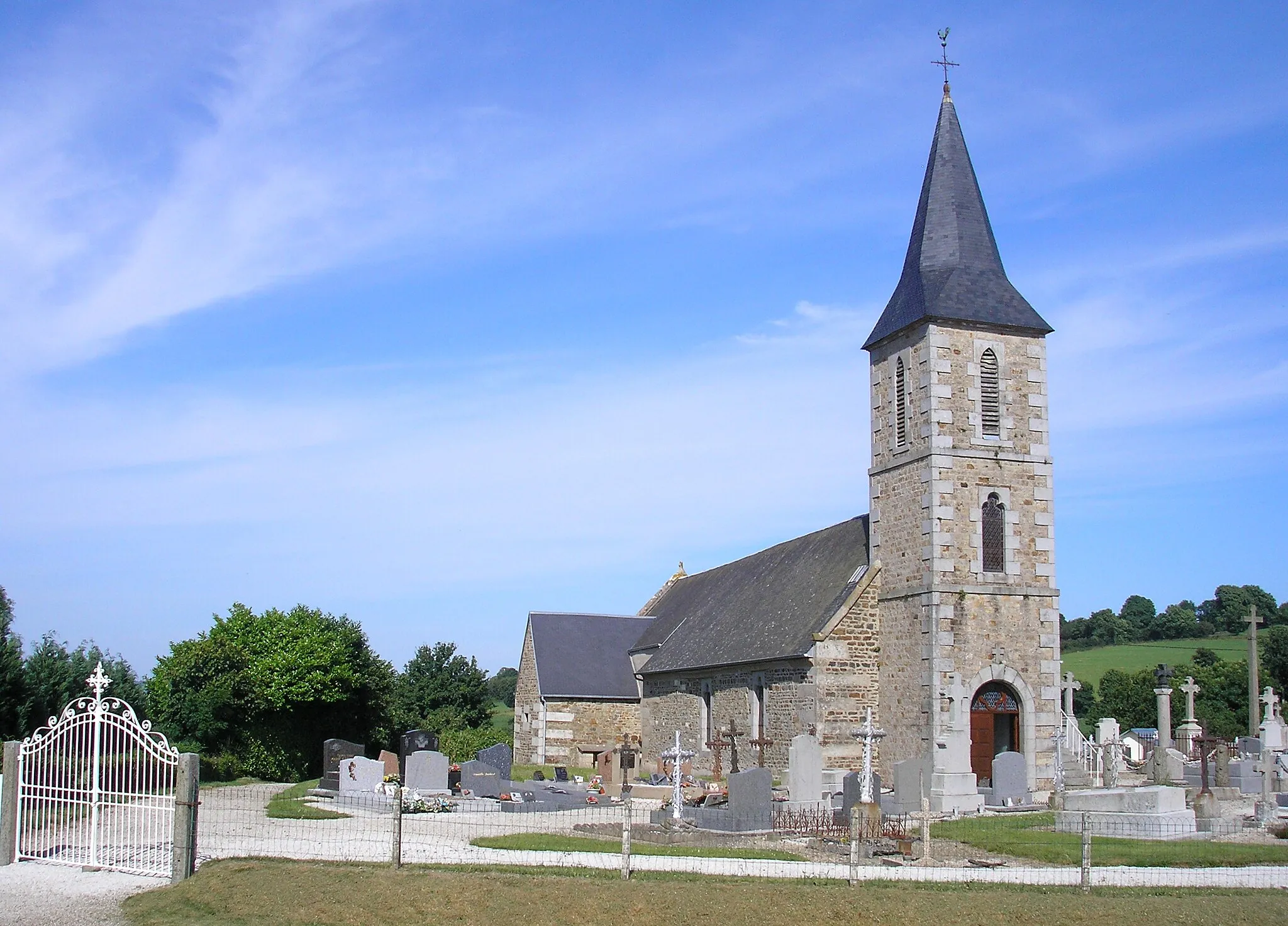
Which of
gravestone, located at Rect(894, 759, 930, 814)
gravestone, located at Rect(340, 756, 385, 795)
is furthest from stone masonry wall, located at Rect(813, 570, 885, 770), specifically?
gravestone, located at Rect(340, 756, 385, 795)

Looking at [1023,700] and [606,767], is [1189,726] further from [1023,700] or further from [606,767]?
[606,767]

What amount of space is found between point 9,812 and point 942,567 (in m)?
17.9

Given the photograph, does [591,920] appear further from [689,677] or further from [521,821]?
[689,677]

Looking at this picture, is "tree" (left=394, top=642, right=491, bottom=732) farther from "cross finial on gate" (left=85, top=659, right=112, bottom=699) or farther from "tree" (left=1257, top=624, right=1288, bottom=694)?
"tree" (left=1257, top=624, right=1288, bottom=694)

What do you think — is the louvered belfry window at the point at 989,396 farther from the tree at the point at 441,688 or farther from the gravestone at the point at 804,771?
the tree at the point at 441,688

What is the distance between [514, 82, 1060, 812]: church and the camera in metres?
25.3

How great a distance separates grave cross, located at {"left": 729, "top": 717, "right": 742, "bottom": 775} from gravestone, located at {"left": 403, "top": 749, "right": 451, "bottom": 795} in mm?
7506

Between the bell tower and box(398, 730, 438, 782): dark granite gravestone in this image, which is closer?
the bell tower

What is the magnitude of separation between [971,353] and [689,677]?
13.1m

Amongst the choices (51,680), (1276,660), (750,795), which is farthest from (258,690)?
(1276,660)

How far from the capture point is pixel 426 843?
1700 centimetres

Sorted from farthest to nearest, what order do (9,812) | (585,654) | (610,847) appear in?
(585,654), (610,847), (9,812)

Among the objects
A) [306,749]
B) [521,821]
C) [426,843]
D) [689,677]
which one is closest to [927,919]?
[426,843]

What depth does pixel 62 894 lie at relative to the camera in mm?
13664
